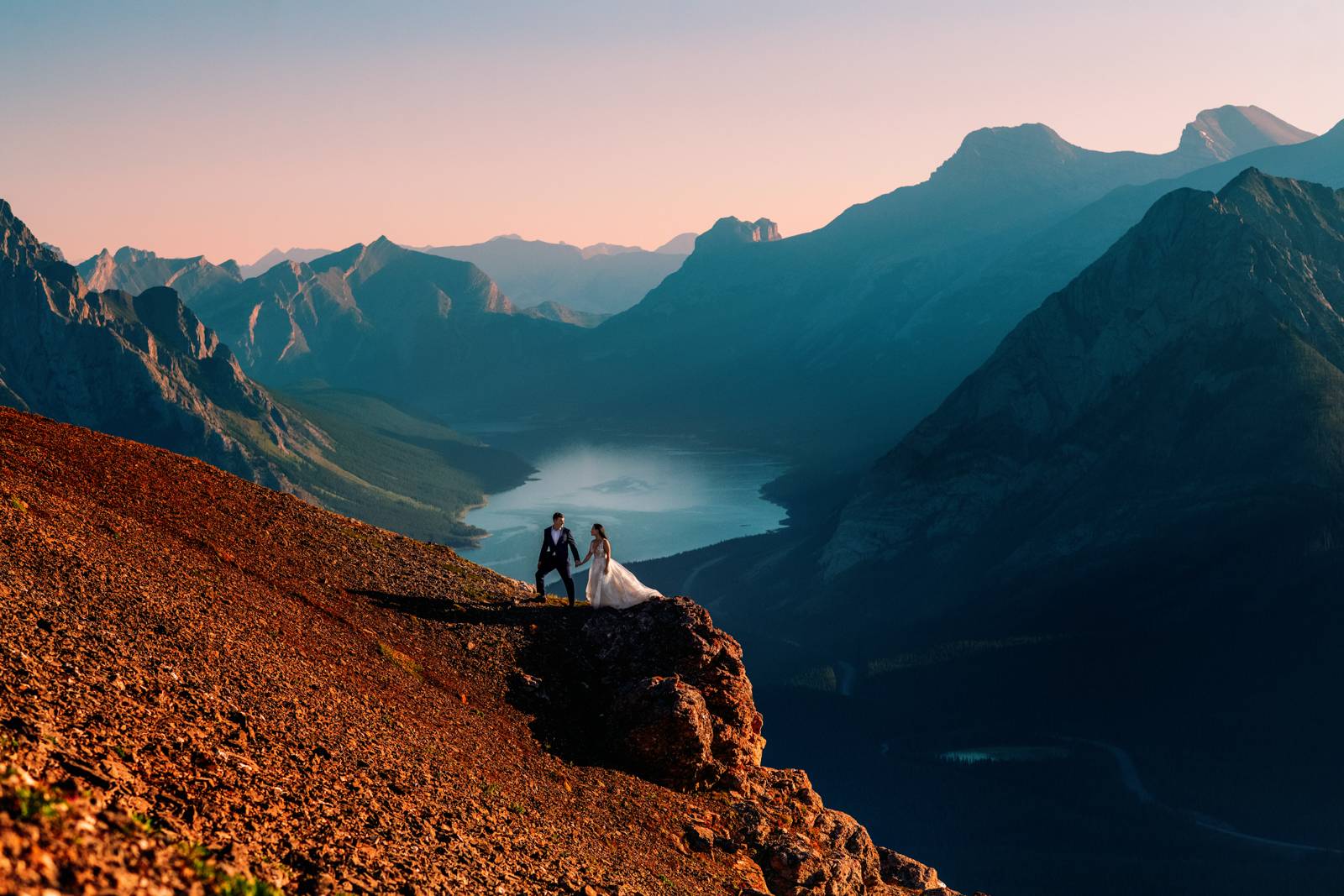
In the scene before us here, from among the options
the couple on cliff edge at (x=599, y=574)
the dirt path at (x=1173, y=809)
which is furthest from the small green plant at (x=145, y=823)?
the dirt path at (x=1173, y=809)

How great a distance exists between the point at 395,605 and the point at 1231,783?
176891 millimetres

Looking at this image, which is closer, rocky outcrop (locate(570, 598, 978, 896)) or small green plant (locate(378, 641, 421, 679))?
rocky outcrop (locate(570, 598, 978, 896))

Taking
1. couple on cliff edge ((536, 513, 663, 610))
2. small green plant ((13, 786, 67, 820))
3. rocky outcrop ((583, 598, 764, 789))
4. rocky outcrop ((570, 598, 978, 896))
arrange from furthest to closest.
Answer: couple on cliff edge ((536, 513, 663, 610)) → rocky outcrop ((583, 598, 764, 789)) → rocky outcrop ((570, 598, 978, 896)) → small green plant ((13, 786, 67, 820))

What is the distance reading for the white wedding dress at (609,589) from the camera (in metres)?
45.8

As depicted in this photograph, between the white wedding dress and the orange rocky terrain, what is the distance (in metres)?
0.96

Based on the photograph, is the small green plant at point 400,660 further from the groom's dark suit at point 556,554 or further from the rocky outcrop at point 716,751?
the groom's dark suit at point 556,554

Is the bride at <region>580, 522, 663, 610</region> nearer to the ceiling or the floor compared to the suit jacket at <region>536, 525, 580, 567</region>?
nearer to the floor

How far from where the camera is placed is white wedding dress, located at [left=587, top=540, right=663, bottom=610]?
45781 mm

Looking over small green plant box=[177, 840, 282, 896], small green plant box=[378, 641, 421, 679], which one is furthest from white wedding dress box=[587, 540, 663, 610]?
small green plant box=[177, 840, 282, 896]

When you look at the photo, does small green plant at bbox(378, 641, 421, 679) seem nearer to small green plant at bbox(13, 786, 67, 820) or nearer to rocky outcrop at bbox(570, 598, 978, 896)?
rocky outcrop at bbox(570, 598, 978, 896)

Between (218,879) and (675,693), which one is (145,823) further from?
(675,693)

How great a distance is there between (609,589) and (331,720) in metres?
18.1

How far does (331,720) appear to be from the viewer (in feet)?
96.9

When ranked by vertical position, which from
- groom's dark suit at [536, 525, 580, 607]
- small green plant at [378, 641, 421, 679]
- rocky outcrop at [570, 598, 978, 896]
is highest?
groom's dark suit at [536, 525, 580, 607]
